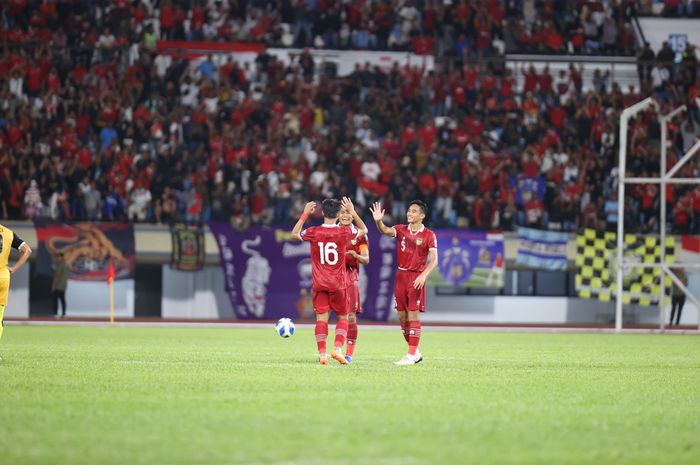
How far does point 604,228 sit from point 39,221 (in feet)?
53.4

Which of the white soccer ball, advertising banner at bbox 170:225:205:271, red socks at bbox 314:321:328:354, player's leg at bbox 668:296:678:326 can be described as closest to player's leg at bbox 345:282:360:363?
red socks at bbox 314:321:328:354

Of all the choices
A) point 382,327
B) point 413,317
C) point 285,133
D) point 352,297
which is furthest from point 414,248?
point 285,133

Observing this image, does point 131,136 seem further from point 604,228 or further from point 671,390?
point 671,390

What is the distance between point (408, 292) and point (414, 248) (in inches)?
21.9

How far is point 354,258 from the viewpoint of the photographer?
50.6ft

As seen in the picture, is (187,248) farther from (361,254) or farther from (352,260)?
(361,254)

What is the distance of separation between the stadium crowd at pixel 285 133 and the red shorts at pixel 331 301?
20.3 meters

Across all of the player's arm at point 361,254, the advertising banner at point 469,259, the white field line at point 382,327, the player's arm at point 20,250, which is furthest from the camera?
the advertising banner at point 469,259

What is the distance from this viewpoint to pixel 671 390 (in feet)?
42.2

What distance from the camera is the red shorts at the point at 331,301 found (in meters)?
14.9

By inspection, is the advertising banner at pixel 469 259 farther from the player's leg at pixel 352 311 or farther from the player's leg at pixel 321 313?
the player's leg at pixel 321 313

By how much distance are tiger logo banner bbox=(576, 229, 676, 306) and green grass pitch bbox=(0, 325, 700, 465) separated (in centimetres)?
1655

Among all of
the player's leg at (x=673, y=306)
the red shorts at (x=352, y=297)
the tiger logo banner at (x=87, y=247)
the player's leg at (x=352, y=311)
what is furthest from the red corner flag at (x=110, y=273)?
the red shorts at (x=352, y=297)

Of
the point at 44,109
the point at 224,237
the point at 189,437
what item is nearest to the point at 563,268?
the point at 224,237
